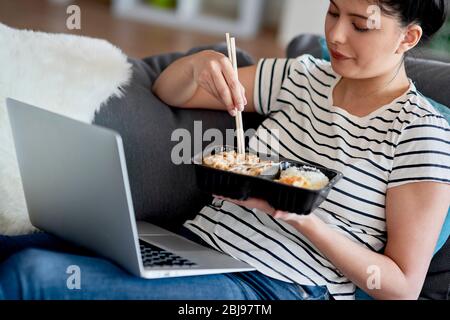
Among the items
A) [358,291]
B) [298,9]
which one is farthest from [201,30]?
[358,291]

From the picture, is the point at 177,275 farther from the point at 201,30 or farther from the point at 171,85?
the point at 201,30

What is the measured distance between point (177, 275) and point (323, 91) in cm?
52

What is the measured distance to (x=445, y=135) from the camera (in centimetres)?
119

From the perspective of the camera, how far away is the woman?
44.5 inches

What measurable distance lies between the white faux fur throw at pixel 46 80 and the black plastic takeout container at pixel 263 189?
38cm

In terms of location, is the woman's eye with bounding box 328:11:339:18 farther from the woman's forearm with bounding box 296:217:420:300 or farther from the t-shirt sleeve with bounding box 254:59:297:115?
the woman's forearm with bounding box 296:217:420:300

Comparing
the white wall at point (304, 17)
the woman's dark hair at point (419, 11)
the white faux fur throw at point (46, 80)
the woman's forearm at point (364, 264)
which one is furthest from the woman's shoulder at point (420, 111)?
the white wall at point (304, 17)

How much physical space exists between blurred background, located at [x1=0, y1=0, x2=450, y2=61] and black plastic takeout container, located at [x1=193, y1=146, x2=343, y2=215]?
276 centimetres

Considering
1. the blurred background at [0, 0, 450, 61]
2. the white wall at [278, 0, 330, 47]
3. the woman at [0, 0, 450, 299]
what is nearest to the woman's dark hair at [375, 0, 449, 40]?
the woman at [0, 0, 450, 299]

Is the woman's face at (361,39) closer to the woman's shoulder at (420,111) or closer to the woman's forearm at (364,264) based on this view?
the woman's shoulder at (420,111)

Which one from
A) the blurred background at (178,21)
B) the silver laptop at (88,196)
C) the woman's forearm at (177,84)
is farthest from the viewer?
the blurred background at (178,21)

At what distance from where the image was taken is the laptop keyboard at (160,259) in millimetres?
1137

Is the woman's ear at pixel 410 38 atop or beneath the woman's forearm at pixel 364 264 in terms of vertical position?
atop
